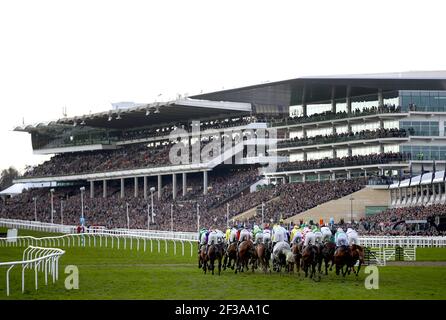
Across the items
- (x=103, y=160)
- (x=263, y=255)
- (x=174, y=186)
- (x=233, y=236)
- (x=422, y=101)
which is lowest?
(x=174, y=186)

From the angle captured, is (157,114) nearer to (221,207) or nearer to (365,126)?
(221,207)

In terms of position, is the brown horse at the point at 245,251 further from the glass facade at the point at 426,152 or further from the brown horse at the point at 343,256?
the glass facade at the point at 426,152

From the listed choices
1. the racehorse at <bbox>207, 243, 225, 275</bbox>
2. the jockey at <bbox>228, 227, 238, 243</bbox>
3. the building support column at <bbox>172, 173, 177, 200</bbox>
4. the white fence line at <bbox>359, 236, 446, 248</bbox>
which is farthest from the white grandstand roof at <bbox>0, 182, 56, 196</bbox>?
the racehorse at <bbox>207, 243, 225, 275</bbox>

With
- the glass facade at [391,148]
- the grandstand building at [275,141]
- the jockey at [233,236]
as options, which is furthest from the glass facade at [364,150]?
the jockey at [233,236]

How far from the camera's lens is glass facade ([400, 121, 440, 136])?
76.1 metres

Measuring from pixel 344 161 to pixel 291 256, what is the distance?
161ft

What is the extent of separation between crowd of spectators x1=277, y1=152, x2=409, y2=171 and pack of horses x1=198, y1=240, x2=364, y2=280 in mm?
42298

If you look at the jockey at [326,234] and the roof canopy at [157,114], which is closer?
the jockey at [326,234]

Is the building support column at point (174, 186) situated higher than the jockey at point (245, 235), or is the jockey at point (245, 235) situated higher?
the jockey at point (245, 235)

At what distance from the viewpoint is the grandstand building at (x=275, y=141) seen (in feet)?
247

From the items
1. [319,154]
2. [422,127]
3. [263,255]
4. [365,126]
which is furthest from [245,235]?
[319,154]

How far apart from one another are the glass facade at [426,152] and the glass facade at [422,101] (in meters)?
2.76

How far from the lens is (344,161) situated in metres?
78.9
